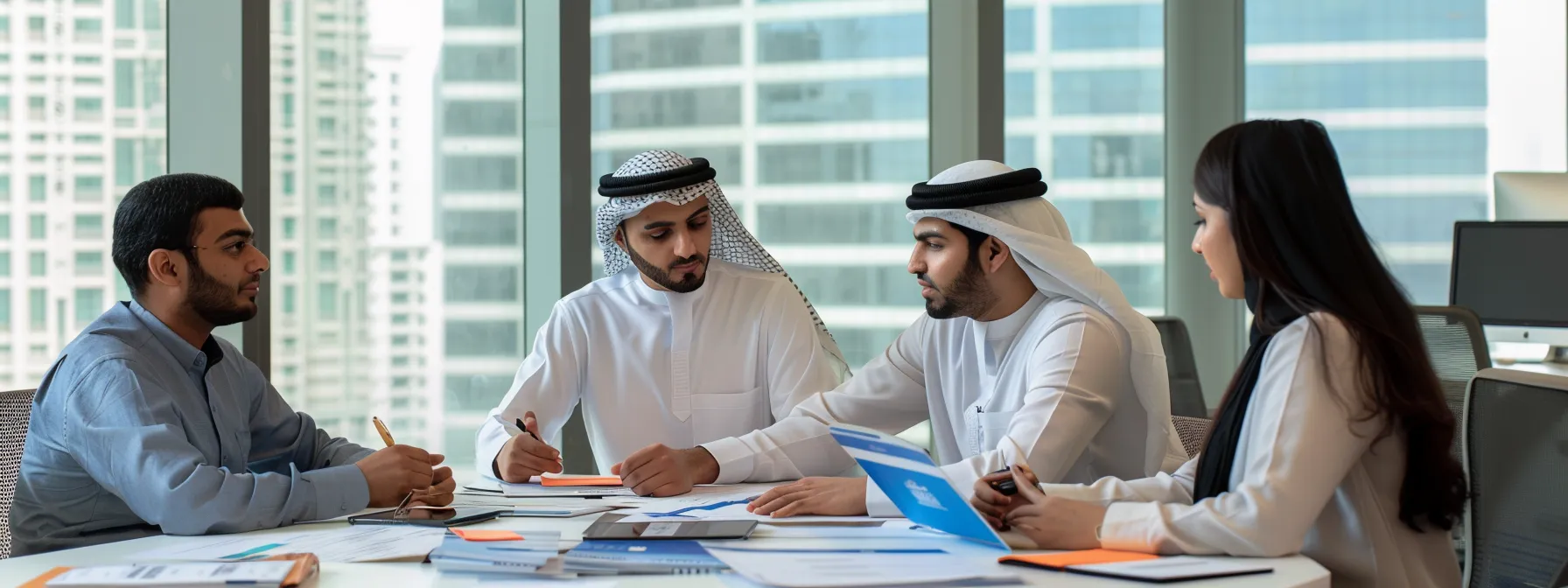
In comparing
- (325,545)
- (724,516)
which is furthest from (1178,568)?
(325,545)

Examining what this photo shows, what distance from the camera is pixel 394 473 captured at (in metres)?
2.22

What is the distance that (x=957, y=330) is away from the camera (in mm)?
2834

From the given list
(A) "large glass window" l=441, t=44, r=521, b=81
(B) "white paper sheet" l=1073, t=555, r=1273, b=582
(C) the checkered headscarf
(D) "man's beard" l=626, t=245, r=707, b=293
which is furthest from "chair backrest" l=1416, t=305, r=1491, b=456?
(A) "large glass window" l=441, t=44, r=521, b=81

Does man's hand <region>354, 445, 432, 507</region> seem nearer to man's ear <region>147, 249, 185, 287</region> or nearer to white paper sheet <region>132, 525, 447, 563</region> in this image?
white paper sheet <region>132, 525, 447, 563</region>

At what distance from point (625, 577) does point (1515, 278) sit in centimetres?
428

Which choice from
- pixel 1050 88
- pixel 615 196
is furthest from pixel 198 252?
pixel 1050 88

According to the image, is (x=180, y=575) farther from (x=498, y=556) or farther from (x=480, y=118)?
(x=480, y=118)

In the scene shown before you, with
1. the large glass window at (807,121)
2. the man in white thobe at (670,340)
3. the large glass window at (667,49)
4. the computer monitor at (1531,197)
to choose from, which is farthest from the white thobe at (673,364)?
the computer monitor at (1531,197)

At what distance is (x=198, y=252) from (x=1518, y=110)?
5.72 metres

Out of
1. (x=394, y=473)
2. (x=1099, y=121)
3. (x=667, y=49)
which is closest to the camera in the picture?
(x=394, y=473)

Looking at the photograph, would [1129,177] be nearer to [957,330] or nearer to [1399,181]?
[1399,181]

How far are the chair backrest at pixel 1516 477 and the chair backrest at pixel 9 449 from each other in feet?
8.36

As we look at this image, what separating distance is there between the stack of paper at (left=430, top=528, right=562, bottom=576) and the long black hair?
1.09m

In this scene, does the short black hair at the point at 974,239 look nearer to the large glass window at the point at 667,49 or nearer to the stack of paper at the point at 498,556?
the stack of paper at the point at 498,556
